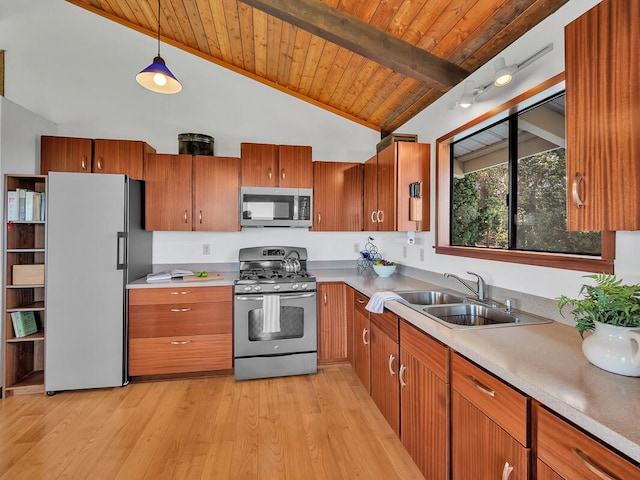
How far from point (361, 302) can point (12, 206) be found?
299cm

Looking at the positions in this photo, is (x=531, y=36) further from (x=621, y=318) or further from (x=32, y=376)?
(x=32, y=376)

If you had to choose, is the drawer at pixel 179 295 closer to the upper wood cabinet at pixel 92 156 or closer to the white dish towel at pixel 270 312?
the white dish towel at pixel 270 312

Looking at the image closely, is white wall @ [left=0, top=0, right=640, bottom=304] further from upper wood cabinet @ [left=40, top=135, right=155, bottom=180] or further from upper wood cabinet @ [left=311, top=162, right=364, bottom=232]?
upper wood cabinet @ [left=40, top=135, right=155, bottom=180]

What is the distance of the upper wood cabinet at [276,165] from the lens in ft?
10.3

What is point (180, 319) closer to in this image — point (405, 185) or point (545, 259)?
point (405, 185)

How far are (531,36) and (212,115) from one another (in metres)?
2.93

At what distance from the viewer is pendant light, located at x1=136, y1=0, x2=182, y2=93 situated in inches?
85.7

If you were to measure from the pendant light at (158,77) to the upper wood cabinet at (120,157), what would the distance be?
0.86 metres

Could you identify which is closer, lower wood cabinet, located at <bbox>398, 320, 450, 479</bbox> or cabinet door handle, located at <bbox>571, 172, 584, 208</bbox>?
cabinet door handle, located at <bbox>571, 172, 584, 208</bbox>

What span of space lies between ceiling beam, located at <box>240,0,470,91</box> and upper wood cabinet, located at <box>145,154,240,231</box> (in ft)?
4.72

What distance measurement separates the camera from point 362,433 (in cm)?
209

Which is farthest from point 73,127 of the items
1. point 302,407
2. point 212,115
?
point 302,407

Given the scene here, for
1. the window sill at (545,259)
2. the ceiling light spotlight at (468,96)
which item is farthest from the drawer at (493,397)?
the ceiling light spotlight at (468,96)

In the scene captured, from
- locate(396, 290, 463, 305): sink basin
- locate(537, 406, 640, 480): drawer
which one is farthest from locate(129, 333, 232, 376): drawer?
locate(537, 406, 640, 480): drawer
